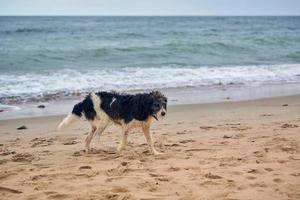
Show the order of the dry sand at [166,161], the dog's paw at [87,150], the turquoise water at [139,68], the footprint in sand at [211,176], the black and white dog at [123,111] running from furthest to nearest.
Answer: the turquoise water at [139,68], the dog's paw at [87,150], the black and white dog at [123,111], the footprint in sand at [211,176], the dry sand at [166,161]

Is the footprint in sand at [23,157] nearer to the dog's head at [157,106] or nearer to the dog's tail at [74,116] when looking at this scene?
the dog's tail at [74,116]

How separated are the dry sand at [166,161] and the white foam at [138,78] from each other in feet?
13.5

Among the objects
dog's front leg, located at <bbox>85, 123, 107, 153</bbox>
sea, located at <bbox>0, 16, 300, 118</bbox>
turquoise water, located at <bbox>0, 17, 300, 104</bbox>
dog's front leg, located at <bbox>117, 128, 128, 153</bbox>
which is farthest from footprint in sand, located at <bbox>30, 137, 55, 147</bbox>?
turquoise water, located at <bbox>0, 17, 300, 104</bbox>

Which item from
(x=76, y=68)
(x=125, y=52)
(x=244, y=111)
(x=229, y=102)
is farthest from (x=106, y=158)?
(x=125, y=52)

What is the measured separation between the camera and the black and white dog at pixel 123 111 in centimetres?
658

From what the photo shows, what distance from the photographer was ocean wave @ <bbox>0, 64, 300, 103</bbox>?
527 inches

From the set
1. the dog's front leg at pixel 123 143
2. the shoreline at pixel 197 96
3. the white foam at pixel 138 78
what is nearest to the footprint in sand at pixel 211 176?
the dog's front leg at pixel 123 143

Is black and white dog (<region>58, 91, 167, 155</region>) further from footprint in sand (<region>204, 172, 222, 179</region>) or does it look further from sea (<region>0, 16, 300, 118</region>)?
sea (<region>0, 16, 300, 118</region>)

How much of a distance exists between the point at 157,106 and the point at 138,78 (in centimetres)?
953

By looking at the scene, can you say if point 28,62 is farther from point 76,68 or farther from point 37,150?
point 37,150

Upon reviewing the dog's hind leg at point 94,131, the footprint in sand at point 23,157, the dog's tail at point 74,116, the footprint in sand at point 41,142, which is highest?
the dog's tail at point 74,116

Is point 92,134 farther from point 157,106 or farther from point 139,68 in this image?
point 139,68

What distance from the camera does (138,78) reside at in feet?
52.3

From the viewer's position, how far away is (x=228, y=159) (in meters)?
6.17
